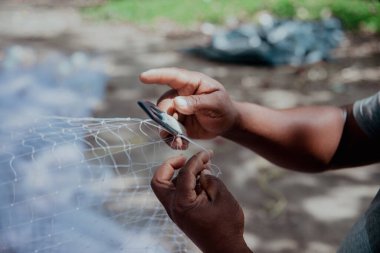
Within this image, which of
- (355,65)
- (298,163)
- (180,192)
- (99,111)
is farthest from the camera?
(355,65)

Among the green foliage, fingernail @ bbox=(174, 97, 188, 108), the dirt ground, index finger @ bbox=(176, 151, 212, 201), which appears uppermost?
fingernail @ bbox=(174, 97, 188, 108)

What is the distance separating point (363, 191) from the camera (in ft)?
10.3

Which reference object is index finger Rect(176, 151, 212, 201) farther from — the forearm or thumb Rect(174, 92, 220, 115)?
the forearm

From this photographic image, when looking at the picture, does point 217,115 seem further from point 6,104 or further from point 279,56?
point 279,56

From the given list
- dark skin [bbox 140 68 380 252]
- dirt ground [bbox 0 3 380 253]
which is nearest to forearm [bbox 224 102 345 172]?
dark skin [bbox 140 68 380 252]

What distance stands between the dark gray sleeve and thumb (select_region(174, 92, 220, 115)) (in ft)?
1.62

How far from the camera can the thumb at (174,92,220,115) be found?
1.38m

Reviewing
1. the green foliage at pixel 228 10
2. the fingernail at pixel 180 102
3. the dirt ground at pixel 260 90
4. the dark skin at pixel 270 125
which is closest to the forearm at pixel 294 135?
the dark skin at pixel 270 125

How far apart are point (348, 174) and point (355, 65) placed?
7.65ft

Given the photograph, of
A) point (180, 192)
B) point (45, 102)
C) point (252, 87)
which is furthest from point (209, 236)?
point (252, 87)

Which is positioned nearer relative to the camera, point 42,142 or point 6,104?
point 42,142

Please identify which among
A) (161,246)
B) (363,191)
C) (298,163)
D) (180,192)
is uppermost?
(180,192)

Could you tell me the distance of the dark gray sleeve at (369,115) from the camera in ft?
5.18

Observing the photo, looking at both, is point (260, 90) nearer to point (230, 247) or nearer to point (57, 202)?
point (57, 202)
